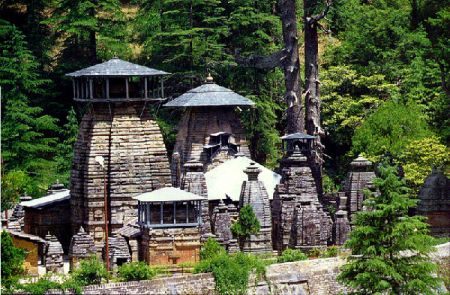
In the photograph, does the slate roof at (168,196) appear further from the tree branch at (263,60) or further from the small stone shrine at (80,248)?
the tree branch at (263,60)

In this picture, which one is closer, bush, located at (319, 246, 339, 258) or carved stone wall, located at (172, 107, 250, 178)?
bush, located at (319, 246, 339, 258)

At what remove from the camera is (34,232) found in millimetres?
67125

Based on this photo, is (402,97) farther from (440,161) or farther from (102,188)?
(102,188)

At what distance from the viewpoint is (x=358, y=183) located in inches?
2739

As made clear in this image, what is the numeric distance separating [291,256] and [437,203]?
9.25 metres

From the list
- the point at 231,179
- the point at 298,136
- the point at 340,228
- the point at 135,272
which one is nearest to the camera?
the point at 135,272

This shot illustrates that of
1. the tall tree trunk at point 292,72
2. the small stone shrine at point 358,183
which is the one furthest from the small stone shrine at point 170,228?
the tall tree trunk at point 292,72

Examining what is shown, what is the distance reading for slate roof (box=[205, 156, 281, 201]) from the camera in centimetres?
6931

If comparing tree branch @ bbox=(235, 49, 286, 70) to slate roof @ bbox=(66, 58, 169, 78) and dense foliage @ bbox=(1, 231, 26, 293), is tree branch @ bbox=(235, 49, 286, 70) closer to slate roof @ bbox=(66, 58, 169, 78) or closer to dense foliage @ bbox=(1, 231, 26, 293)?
slate roof @ bbox=(66, 58, 169, 78)

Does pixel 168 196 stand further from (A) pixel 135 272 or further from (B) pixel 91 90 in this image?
(B) pixel 91 90

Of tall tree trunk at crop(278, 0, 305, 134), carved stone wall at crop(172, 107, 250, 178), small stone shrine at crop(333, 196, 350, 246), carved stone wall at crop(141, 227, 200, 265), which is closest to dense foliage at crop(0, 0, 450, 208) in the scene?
tall tree trunk at crop(278, 0, 305, 134)

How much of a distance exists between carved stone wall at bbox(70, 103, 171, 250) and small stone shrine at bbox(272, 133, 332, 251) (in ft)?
15.6

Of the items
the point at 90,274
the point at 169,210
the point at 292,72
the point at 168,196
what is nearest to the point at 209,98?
the point at 292,72

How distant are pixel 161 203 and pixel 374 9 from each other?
34.1 meters
